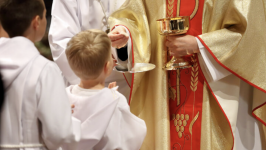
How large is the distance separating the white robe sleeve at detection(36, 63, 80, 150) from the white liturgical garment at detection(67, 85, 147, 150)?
0.71 ft

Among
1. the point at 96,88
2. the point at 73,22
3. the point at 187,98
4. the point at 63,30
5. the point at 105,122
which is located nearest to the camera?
the point at 105,122

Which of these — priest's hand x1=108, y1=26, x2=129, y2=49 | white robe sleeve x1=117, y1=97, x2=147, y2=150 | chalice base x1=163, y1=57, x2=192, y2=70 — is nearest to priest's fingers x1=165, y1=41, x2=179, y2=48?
chalice base x1=163, y1=57, x2=192, y2=70

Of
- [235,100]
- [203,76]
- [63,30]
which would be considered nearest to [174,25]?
[203,76]

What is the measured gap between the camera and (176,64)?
8.34ft

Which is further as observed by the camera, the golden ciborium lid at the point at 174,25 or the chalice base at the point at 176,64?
the chalice base at the point at 176,64

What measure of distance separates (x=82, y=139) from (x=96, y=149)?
0.15 m

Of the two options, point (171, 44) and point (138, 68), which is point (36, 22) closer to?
point (138, 68)

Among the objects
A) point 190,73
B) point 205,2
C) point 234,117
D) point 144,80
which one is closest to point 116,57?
point 144,80

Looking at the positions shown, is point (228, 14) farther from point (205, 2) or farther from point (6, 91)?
point (6, 91)

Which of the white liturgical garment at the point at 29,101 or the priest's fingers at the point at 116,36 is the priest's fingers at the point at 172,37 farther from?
the white liturgical garment at the point at 29,101

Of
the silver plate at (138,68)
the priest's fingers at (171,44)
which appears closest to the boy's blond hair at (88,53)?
the silver plate at (138,68)

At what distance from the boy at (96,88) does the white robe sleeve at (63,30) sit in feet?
2.88

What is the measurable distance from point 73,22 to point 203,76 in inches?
45.8

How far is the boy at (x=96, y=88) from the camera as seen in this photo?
5.97 feet
